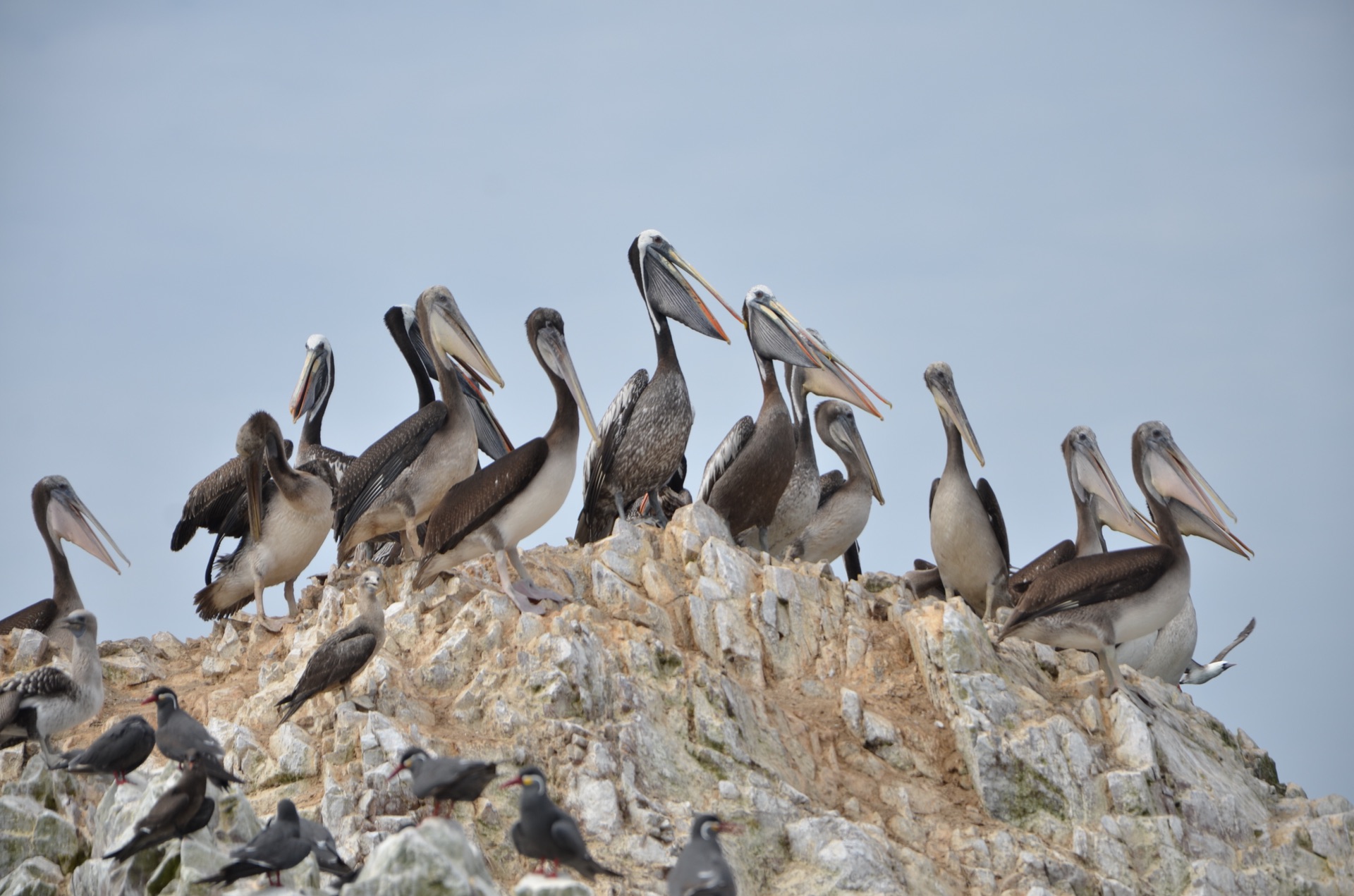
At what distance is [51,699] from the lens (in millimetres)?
9906

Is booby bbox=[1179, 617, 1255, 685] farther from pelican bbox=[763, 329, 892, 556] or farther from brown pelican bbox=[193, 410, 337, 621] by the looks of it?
brown pelican bbox=[193, 410, 337, 621]

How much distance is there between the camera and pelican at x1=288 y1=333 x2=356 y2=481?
48.7ft

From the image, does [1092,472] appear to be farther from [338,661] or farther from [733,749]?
[338,661]

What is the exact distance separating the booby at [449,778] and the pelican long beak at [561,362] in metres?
4.45

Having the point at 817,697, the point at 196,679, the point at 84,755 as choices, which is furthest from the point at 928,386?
the point at 84,755

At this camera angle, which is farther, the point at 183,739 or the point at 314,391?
the point at 314,391

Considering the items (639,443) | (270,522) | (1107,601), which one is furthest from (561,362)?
(1107,601)

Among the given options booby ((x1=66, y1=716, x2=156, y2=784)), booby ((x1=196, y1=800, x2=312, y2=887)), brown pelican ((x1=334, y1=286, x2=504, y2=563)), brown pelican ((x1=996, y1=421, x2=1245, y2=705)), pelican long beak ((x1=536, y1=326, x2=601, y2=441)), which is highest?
pelican long beak ((x1=536, y1=326, x2=601, y2=441))

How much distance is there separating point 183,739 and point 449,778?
1887mm

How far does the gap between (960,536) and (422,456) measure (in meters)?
4.54

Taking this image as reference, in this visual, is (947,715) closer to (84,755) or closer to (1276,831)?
(1276,831)

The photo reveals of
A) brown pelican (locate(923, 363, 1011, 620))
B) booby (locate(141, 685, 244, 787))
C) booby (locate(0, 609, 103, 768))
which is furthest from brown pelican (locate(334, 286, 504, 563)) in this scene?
brown pelican (locate(923, 363, 1011, 620))

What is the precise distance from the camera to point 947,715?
33.6 feet

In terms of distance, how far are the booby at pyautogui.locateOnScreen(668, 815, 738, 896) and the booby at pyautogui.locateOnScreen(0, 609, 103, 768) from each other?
14.8 feet
